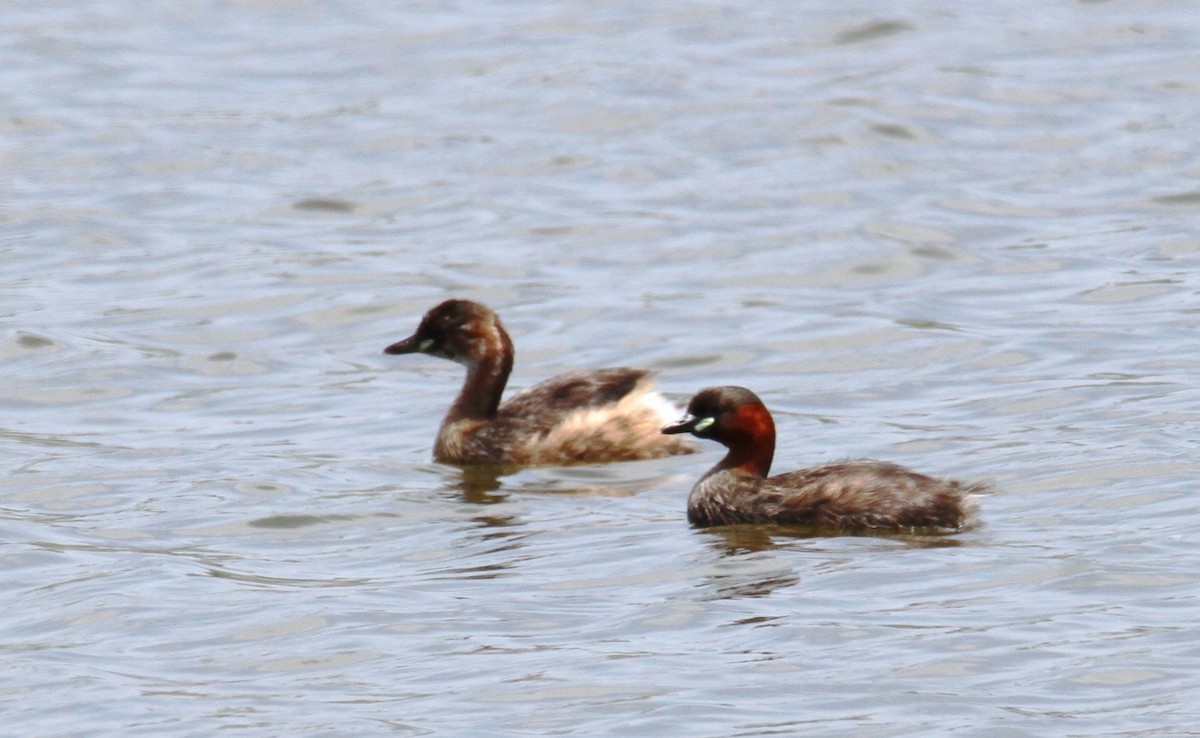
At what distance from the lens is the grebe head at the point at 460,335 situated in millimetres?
13000

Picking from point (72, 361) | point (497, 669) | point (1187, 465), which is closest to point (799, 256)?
point (72, 361)

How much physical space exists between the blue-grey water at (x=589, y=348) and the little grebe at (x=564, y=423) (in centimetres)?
20

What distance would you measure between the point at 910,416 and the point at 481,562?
3580 millimetres

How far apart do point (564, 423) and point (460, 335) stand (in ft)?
3.27

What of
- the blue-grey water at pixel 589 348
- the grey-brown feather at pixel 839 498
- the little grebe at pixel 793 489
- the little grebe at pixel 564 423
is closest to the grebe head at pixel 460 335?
the little grebe at pixel 564 423

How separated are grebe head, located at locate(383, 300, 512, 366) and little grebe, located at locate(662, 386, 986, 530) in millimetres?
2146

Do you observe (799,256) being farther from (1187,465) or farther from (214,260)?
(1187,465)

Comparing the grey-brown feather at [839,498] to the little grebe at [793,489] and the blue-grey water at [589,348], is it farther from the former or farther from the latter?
the blue-grey water at [589,348]

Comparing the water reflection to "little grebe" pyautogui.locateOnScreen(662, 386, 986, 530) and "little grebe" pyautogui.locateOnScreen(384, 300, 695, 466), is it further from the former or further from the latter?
"little grebe" pyautogui.locateOnScreen(384, 300, 695, 466)

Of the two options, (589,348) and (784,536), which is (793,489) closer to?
(784,536)

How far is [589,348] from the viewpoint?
15117 mm

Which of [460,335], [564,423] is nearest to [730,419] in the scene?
[564,423]

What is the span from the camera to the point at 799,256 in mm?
17422

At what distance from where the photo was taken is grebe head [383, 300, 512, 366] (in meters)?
13.0
